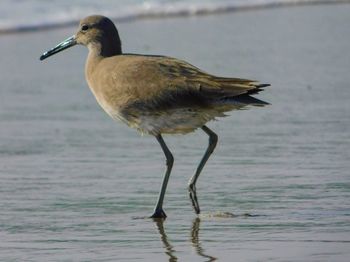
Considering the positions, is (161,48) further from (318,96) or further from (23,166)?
(23,166)

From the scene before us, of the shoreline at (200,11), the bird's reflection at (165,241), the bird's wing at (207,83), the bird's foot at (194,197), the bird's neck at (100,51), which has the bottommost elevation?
the bird's reflection at (165,241)

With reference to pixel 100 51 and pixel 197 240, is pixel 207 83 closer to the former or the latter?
pixel 100 51

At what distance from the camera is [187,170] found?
27.9ft

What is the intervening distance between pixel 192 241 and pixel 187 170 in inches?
82.3

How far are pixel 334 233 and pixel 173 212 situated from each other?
1201 mm

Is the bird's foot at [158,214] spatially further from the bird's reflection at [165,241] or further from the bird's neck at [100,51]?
the bird's neck at [100,51]

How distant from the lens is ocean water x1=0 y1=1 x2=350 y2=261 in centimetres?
639

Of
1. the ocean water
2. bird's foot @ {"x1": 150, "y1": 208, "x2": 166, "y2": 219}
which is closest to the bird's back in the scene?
the ocean water

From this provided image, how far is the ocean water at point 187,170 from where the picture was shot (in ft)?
21.0

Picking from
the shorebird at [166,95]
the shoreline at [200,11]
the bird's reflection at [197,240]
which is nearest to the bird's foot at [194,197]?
the shorebird at [166,95]

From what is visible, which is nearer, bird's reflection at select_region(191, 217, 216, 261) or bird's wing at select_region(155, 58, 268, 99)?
bird's reflection at select_region(191, 217, 216, 261)

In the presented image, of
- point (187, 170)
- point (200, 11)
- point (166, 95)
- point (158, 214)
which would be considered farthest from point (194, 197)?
point (200, 11)

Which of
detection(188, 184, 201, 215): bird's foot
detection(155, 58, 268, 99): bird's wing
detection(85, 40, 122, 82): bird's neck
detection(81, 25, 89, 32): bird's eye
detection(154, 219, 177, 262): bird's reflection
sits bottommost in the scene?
detection(154, 219, 177, 262): bird's reflection

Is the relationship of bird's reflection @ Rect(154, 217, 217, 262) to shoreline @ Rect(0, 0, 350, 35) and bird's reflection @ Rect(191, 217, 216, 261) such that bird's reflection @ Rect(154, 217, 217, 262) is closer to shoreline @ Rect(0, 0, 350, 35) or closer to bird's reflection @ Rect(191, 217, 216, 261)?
bird's reflection @ Rect(191, 217, 216, 261)
